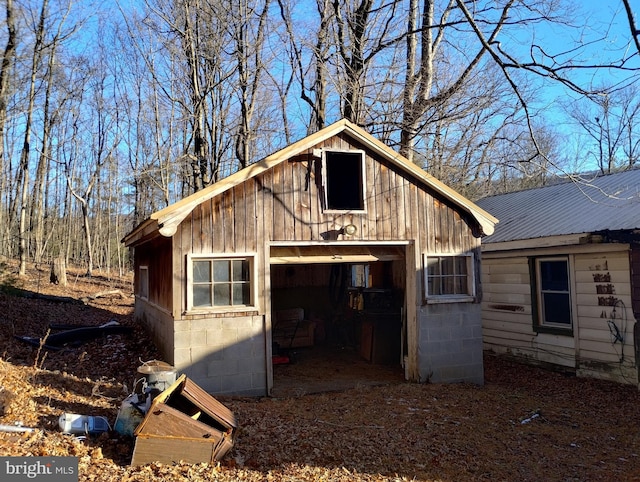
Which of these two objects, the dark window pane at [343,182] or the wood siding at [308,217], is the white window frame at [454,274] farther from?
the dark window pane at [343,182]

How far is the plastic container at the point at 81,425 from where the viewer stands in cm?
496

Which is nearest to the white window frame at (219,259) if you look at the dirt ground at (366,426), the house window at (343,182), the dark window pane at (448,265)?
the dirt ground at (366,426)

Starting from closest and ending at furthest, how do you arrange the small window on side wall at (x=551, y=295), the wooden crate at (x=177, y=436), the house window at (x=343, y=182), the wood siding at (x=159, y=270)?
1. the wooden crate at (x=177, y=436)
2. the wood siding at (x=159, y=270)
3. the house window at (x=343, y=182)
4. the small window on side wall at (x=551, y=295)

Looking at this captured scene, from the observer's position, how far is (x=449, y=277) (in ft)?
30.1

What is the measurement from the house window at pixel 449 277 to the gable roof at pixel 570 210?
6.07ft

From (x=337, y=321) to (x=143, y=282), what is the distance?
Result: 5.48 meters

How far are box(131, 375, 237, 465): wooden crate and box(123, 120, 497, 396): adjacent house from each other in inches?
94.1

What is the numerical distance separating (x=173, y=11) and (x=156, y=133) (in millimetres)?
8415

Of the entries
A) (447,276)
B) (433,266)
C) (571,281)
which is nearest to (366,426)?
(433,266)

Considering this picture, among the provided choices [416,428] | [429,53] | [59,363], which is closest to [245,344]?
[416,428]

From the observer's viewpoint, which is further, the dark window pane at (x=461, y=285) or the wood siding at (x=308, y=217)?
the dark window pane at (x=461, y=285)

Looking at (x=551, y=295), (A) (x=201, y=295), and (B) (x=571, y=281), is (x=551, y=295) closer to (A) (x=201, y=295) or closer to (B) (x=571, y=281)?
(B) (x=571, y=281)

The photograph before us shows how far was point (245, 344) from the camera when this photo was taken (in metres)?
7.66

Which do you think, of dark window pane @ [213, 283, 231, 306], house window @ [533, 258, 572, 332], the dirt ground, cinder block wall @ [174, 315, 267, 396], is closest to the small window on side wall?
house window @ [533, 258, 572, 332]
